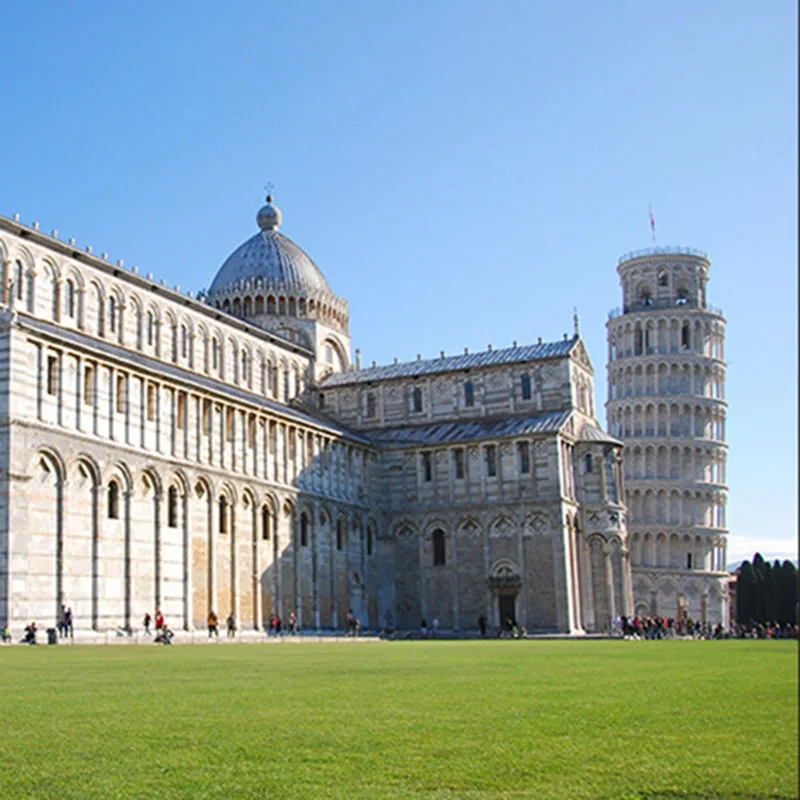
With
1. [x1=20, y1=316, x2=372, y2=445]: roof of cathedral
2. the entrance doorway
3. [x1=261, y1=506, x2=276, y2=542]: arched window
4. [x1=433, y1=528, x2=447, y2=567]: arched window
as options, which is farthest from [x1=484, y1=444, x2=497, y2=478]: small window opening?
[x1=261, y1=506, x2=276, y2=542]: arched window

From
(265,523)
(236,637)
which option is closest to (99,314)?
(265,523)

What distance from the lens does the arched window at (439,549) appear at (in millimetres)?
65188

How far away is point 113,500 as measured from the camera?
46312 mm

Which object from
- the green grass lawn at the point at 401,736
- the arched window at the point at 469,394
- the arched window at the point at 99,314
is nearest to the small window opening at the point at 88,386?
the arched window at the point at 99,314

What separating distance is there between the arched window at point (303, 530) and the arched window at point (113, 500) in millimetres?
14445

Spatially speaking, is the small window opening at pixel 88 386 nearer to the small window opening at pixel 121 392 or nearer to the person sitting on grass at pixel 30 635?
the small window opening at pixel 121 392

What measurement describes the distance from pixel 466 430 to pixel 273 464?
13849 millimetres

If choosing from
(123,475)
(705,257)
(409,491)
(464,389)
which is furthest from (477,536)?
(705,257)

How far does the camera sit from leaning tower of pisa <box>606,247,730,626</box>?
9456 centimetres

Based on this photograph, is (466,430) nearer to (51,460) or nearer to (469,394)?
(469,394)

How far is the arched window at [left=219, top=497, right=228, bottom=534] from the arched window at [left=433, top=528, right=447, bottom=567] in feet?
50.8

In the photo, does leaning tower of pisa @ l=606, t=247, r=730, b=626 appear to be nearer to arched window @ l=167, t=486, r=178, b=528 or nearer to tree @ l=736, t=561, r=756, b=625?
tree @ l=736, t=561, r=756, b=625

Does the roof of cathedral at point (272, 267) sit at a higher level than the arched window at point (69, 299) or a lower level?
higher

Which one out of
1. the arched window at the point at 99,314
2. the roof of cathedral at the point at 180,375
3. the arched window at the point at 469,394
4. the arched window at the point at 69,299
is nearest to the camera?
the roof of cathedral at the point at 180,375
